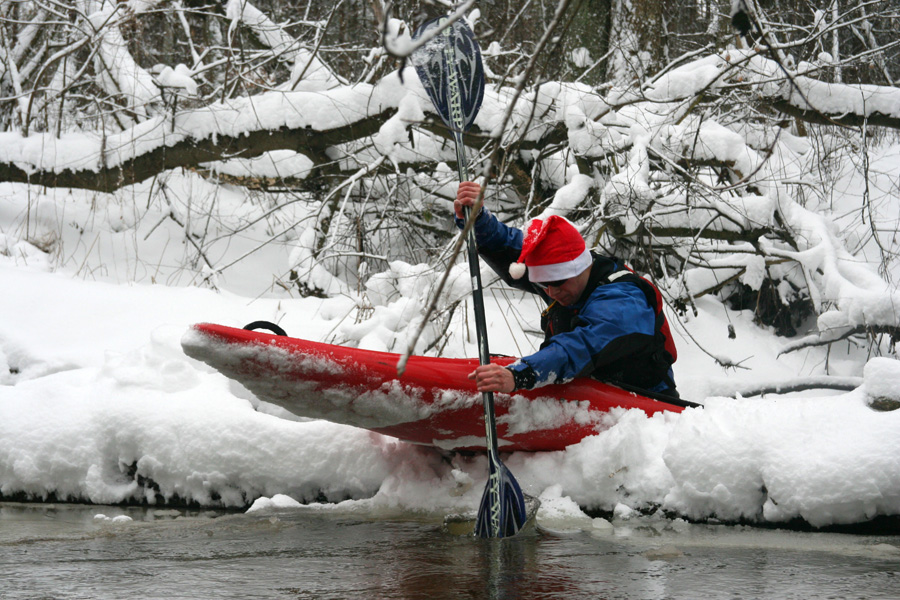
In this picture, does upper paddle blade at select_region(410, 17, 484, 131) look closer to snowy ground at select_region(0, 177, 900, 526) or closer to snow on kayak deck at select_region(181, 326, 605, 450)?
snow on kayak deck at select_region(181, 326, 605, 450)

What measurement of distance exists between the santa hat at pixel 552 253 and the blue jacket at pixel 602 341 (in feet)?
0.43

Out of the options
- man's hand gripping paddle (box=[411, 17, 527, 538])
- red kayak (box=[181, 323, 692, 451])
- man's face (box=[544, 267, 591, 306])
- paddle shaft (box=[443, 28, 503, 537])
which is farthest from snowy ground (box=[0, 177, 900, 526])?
man's face (box=[544, 267, 591, 306])

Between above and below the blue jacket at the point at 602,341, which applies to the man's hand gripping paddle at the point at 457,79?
above

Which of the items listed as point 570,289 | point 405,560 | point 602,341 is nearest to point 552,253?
point 570,289

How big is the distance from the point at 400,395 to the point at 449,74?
4.24ft

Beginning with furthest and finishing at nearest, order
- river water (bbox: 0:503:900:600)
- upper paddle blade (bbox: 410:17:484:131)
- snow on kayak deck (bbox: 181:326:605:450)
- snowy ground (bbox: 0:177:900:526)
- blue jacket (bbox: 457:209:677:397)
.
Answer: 1. upper paddle blade (bbox: 410:17:484:131)
2. blue jacket (bbox: 457:209:677:397)
3. snow on kayak deck (bbox: 181:326:605:450)
4. snowy ground (bbox: 0:177:900:526)
5. river water (bbox: 0:503:900:600)

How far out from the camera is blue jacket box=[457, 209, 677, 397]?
2422 millimetres

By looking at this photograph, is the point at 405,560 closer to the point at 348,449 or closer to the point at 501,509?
the point at 501,509

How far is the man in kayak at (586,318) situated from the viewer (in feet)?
8.04

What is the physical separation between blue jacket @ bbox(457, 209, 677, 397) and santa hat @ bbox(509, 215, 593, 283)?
0.43ft

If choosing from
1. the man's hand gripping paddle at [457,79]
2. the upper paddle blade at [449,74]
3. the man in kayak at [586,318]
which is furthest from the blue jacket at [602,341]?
the upper paddle blade at [449,74]

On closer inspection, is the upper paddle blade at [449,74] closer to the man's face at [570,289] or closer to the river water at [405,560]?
the man's face at [570,289]

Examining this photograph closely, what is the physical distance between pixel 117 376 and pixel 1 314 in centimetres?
128

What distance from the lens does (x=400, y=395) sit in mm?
2412
